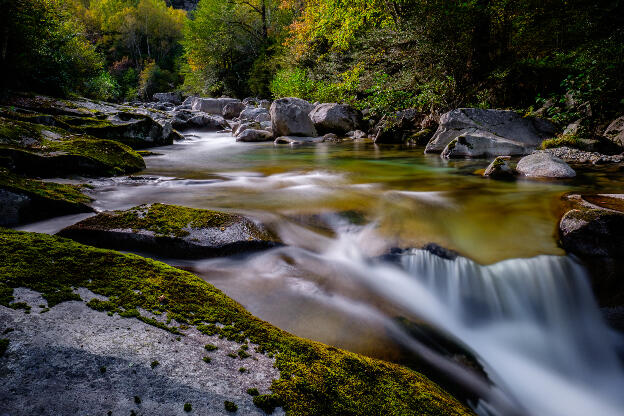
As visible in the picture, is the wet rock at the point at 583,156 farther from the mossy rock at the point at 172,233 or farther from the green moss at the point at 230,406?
the green moss at the point at 230,406

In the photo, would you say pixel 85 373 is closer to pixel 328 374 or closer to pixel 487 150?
pixel 328 374

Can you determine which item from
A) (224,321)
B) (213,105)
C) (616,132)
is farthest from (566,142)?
(213,105)

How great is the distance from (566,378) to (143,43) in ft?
240

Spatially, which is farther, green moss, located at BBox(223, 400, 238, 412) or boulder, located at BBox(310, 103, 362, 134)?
boulder, located at BBox(310, 103, 362, 134)

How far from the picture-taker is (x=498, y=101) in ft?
33.6

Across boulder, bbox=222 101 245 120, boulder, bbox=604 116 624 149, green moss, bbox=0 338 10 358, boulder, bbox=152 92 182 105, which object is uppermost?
boulder, bbox=152 92 182 105

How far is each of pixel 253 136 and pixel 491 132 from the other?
9.00 m

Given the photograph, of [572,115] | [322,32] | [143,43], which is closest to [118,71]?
[143,43]

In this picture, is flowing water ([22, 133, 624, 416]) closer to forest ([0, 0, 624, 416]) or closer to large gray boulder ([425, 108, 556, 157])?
forest ([0, 0, 624, 416])

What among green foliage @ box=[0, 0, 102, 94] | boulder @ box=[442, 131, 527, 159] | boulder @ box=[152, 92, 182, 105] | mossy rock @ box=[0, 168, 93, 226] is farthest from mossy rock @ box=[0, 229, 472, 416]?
boulder @ box=[152, 92, 182, 105]

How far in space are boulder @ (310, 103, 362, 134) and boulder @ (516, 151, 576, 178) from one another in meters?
8.80

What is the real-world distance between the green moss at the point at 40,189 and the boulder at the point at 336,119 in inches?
438

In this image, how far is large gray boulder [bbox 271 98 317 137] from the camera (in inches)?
531

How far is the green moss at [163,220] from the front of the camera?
9.48 feet
